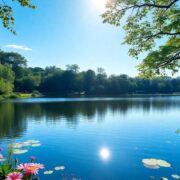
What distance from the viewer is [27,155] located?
1442 centimetres

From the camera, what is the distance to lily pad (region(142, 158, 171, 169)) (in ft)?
41.1

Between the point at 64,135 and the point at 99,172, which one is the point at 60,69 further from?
the point at 99,172

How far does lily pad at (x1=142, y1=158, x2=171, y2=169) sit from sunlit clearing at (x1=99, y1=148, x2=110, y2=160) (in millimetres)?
2258

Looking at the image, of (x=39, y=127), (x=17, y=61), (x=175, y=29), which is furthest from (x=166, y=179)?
(x=17, y=61)

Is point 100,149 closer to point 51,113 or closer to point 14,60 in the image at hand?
point 51,113

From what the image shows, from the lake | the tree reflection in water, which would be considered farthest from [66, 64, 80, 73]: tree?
the lake

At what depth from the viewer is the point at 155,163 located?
42.4ft

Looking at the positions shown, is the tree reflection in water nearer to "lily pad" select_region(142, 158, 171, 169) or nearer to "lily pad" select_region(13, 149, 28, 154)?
"lily pad" select_region(13, 149, 28, 154)

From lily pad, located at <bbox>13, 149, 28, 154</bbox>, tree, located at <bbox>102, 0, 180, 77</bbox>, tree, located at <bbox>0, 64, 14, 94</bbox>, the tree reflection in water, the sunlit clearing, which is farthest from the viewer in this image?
tree, located at <bbox>0, 64, 14, 94</bbox>

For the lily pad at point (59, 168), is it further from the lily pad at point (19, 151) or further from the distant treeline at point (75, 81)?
the distant treeline at point (75, 81)

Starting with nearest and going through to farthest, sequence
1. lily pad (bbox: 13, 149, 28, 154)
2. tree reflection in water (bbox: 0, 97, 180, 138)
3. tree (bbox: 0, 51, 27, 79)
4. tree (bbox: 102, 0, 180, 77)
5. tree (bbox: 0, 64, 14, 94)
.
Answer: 1. tree (bbox: 102, 0, 180, 77)
2. lily pad (bbox: 13, 149, 28, 154)
3. tree reflection in water (bbox: 0, 97, 180, 138)
4. tree (bbox: 0, 64, 14, 94)
5. tree (bbox: 0, 51, 27, 79)

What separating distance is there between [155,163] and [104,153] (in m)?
3.60

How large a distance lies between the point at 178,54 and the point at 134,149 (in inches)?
338

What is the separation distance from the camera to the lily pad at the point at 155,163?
1254 cm
